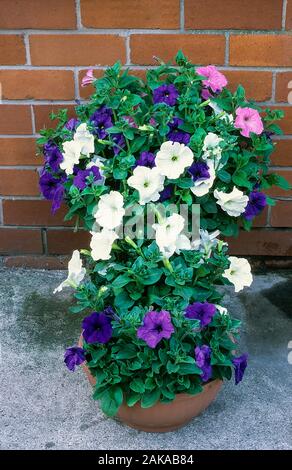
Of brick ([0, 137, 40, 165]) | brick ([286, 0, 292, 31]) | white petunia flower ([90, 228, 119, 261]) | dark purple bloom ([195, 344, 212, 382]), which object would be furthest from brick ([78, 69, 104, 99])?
dark purple bloom ([195, 344, 212, 382])

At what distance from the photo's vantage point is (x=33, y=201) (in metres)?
2.87

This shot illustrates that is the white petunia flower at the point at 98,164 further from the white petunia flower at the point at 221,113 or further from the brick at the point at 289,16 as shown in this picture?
the brick at the point at 289,16

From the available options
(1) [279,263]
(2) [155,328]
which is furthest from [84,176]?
(1) [279,263]

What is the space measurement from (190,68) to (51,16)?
65cm

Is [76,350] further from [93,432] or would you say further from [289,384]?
[289,384]

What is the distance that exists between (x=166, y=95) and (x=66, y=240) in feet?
3.30

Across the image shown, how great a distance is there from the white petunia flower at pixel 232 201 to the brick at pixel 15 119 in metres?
0.98

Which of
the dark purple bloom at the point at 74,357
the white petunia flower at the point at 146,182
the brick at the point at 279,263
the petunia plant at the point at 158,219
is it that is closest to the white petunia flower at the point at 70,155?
the petunia plant at the point at 158,219

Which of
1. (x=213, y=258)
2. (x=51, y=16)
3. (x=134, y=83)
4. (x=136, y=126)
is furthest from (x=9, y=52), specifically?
(x=213, y=258)

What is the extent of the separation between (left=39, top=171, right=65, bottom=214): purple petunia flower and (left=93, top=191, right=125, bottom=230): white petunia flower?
23 cm

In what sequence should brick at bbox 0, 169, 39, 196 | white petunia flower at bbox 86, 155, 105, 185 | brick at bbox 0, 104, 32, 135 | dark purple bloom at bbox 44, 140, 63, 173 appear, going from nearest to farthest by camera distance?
1. white petunia flower at bbox 86, 155, 105, 185
2. dark purple bloom at bbox 44, 140, 63, 173
3. brick at bbox 0, 104, 32, 135
4. brick at bbox 0, 169, 39, 196

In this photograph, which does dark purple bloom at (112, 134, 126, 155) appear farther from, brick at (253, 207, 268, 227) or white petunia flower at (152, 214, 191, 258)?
brick at (253, 207, 268, 227)

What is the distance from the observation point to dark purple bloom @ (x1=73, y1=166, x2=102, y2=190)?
2.10 m

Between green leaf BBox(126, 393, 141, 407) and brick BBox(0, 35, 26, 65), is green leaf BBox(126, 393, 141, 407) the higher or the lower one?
the lower one
